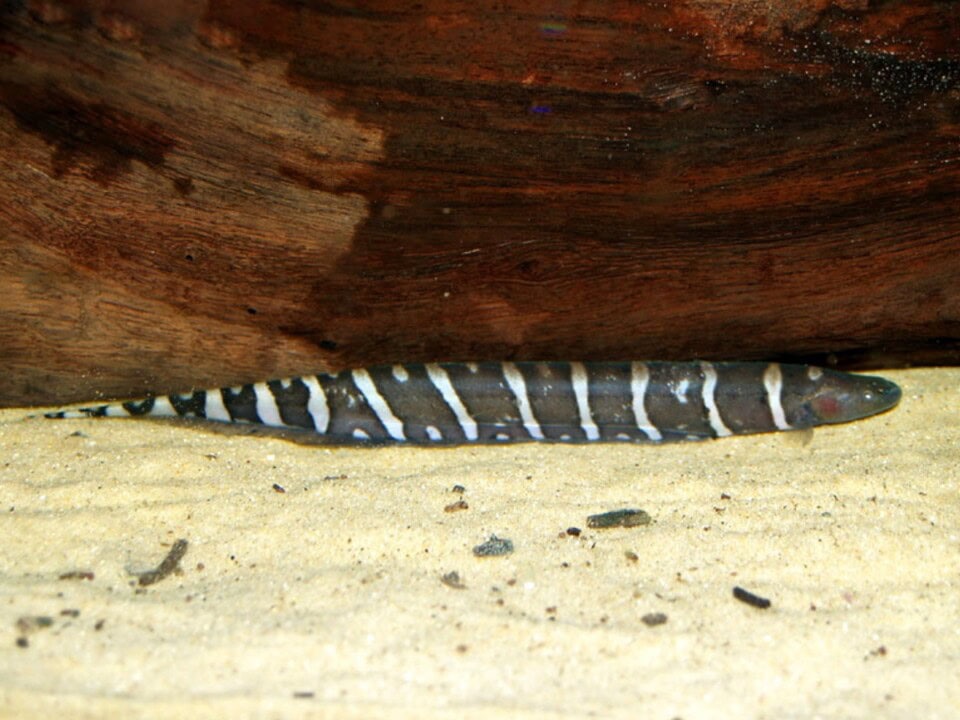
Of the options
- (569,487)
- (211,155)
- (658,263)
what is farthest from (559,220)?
(211,155)

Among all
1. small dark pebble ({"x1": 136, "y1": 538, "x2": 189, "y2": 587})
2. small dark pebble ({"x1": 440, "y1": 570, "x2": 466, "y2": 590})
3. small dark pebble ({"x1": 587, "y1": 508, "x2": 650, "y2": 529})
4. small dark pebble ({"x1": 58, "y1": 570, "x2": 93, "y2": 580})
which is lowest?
small dark pebble ({"x1": 58, "y1": 570, "x2": 93, "y2": 580})

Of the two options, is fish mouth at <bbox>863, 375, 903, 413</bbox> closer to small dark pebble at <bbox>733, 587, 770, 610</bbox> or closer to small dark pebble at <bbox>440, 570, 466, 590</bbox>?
small dark pebble at <bbox>733, 587, 770, 610</bbox>

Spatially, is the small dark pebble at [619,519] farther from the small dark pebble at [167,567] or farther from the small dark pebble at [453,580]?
the small dark pebble at [167,567]

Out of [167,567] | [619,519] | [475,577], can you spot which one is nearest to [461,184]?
[619,519]

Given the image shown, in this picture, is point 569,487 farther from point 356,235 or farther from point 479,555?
point 356,235

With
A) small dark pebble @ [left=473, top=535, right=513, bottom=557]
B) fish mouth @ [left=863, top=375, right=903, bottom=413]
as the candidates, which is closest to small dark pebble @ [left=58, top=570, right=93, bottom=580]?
small dark pebble @ [left=473, top=535, right=513, bottom=557]
